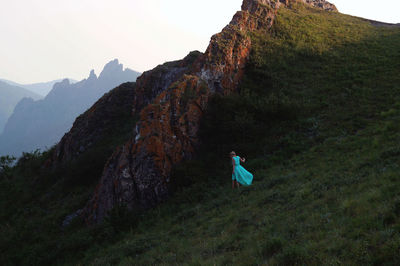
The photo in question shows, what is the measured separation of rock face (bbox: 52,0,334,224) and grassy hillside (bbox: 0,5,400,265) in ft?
2.82

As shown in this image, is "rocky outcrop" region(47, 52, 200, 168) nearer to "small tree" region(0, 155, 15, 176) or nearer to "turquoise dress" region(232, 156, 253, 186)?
"small tree" region(0, 155, 15, 176)

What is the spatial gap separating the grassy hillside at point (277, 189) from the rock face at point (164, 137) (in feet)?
2.82

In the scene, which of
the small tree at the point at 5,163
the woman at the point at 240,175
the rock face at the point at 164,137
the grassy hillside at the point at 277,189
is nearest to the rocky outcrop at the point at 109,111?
the small tree at the point at 5,163

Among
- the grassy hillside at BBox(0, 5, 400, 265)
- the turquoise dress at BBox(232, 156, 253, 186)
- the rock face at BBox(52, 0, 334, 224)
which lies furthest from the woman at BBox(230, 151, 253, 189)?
the rock face at BBox(52, 0, 334, 224)

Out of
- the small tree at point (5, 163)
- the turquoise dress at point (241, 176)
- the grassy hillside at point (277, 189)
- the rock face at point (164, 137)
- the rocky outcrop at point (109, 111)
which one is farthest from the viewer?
the rocky outcrop at point (109, 111)

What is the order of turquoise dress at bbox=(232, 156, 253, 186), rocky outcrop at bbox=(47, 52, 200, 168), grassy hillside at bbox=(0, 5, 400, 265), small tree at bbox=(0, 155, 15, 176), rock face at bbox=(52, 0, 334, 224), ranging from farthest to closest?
rocky outcrop at bbox=(47, 52, 200, 168)
small tree at bbox=(0, 155, 15, 176)
rock face at bbox=(52, 0, 334, 224)
turquoise dress at bbox=(232, 156, 253, 186)
grassy hillside at bbox=(0, 5, 400, 265)

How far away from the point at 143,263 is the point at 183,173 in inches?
246

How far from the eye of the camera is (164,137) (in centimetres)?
1498

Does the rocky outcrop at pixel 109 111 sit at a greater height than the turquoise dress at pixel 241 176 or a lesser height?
greater

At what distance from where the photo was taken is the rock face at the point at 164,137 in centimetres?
1371

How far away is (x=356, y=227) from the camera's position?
5426 millimetres

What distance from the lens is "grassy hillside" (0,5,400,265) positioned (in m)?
5.84

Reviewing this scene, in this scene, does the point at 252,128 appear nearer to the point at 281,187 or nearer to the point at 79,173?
the point at 281,187

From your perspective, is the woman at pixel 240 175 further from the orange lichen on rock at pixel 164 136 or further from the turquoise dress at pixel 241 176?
the orange lichen on rock at pixel 164 136
